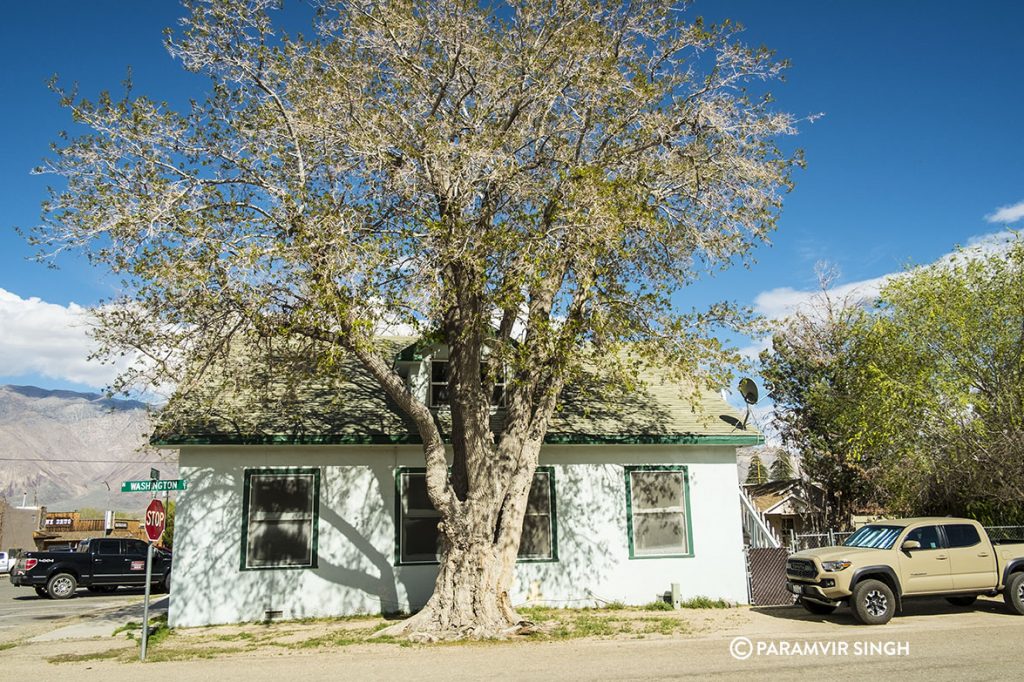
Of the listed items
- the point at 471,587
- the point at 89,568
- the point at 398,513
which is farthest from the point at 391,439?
the point at 89,568

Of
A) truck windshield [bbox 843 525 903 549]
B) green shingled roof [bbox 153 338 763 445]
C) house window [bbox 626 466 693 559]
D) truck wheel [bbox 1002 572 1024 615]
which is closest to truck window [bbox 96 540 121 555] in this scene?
green shingled roof [bbox 153 338 763 445]

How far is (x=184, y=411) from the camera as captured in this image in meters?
13.4

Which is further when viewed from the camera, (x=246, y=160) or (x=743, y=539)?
(x=743, y=539)

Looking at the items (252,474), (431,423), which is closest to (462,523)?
(431,423)

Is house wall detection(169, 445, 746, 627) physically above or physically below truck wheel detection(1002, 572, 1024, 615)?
above

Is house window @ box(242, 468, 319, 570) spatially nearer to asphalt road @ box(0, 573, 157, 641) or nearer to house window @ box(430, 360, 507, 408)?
house window @ box(430, 360, 507, 408)

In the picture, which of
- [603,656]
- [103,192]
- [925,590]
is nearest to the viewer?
[603,656]

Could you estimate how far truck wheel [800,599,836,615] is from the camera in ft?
44.4

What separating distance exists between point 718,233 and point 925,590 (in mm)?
7229

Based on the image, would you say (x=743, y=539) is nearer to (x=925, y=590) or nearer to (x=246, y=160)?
(x=925, y=590)

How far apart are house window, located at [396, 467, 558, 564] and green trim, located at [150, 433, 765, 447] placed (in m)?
0.76

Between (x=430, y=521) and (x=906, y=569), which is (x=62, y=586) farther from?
(x=906, y=569)

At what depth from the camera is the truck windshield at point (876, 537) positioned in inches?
519

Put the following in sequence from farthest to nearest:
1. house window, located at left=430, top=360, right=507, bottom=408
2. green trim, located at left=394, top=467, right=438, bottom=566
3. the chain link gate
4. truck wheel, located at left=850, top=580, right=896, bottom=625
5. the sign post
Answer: house window, located at left=430, top=360, right=507, bottom=408 < the chain link gate < green trim, located at left=394, top=467, right=438, bottom=566 < truck wheel, located at left=850, top=580, right=896, bottom=625 < the sign post
